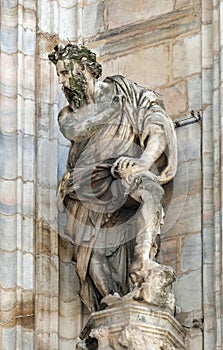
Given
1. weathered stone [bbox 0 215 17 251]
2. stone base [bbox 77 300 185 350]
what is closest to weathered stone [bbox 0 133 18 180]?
weathered stone [bbox 0 215 17 251]

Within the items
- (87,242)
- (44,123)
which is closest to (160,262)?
(87,242)

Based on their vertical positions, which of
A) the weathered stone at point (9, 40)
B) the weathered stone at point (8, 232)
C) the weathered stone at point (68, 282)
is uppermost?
the weathered stone at point (9, 40)

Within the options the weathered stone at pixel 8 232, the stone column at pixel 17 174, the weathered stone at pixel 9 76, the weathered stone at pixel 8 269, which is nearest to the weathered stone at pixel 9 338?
the stone column at pixel 17 174

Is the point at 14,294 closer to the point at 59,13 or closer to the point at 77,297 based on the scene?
the point at 77,297

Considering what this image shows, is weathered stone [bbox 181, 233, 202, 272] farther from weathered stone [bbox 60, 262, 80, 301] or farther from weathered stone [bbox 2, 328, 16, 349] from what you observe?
weathered stone [bbox 2, 328, 16, 349]

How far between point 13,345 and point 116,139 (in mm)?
1218

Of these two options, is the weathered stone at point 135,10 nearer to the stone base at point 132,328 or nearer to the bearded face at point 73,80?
the bearded face at point 73,80

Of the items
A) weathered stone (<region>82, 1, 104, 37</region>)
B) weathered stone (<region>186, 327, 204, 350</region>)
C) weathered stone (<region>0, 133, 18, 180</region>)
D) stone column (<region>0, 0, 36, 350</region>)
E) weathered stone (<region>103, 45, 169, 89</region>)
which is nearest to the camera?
weathered stone (<region>186, 327, 204, 350</region>)

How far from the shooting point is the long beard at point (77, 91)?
11.8 metres

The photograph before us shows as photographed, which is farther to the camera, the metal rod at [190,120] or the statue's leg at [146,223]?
the metal rod at [190,120]

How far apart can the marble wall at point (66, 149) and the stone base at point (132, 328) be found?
0.33 metres

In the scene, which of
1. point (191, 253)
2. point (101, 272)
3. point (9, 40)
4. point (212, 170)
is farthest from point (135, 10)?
point (101, 272)

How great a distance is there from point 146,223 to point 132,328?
0.61 meters

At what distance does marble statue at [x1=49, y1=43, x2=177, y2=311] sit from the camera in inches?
451
